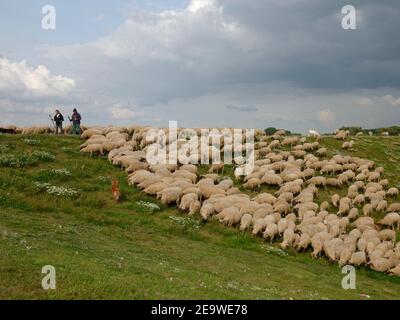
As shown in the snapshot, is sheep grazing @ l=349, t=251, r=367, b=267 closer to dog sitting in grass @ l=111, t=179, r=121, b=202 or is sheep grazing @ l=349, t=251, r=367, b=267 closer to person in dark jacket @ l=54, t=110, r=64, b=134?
dog sitting in grass @ l=111, t=179, r=121, b=202

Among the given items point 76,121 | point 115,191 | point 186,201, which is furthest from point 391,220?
point 76,121

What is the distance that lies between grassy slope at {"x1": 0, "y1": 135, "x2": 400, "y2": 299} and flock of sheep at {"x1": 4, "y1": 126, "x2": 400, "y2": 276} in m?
0.99

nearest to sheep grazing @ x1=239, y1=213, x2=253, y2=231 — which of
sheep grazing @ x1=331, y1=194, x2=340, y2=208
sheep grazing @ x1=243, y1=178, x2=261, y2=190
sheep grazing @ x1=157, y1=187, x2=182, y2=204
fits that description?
sheep grazing @ x1=157, y1=187, x2=182, y2=204

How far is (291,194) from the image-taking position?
1350 inches

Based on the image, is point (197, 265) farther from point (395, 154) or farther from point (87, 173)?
point (395, 154)

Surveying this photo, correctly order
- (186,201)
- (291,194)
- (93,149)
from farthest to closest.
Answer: (93,149), (291,194), (186,201)

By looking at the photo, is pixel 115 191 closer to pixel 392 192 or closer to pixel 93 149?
pixel 93 149

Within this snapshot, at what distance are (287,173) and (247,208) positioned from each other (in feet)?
25.9

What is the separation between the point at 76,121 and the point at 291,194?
897 inches

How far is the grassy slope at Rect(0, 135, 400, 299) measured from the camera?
52.6ft

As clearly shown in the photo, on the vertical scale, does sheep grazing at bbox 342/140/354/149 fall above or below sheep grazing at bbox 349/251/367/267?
above

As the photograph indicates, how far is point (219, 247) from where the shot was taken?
2744cm

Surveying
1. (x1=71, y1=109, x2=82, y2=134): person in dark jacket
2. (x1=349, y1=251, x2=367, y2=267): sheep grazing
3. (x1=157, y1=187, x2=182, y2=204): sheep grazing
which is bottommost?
(x1=349, y1=251, x2=367, y2=267): sheep grazing
